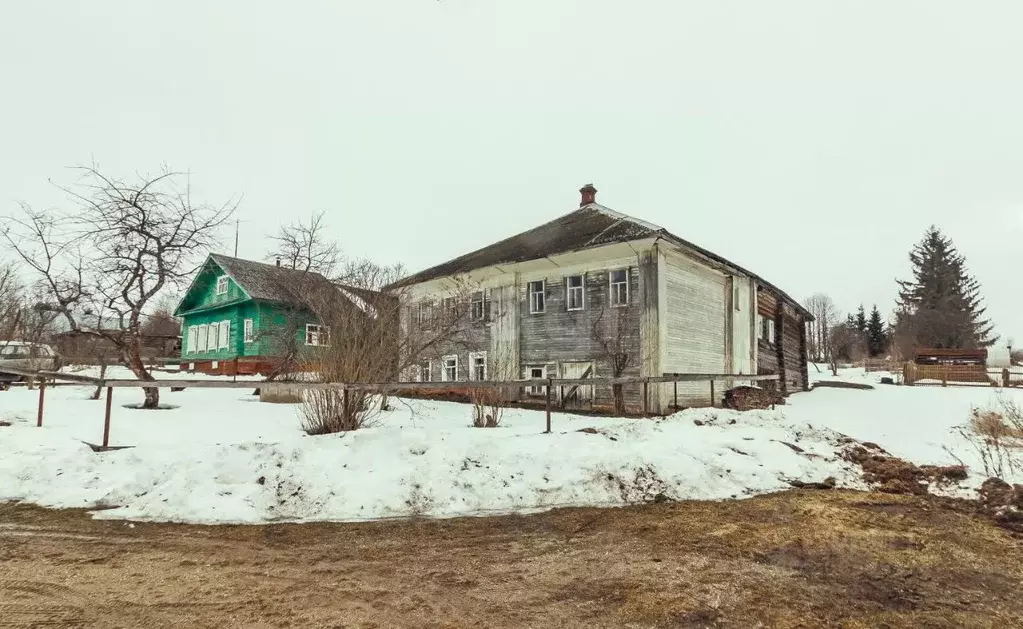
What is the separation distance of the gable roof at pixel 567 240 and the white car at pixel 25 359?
1357cm

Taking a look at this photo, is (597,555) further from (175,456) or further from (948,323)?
(948,323)

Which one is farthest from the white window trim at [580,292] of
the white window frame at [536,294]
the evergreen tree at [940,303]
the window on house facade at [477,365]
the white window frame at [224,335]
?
the evergreen tree at [940,303]

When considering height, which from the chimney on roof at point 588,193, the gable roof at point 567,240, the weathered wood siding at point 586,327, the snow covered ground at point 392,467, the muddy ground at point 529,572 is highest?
the chimney on roof at point 588,193

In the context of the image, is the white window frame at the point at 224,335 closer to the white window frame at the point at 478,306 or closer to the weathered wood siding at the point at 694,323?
the white window frame at the point at 478,306

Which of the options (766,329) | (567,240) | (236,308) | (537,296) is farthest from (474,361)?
(236,308)

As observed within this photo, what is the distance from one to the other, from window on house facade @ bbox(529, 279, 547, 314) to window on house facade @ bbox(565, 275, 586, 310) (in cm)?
104

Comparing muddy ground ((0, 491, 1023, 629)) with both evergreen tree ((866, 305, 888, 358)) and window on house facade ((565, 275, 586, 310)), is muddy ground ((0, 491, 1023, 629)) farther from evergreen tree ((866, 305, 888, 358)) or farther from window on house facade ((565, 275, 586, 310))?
evergreen tree ((866, 305, 888, 358))

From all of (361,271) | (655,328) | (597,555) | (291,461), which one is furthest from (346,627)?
(361,271)

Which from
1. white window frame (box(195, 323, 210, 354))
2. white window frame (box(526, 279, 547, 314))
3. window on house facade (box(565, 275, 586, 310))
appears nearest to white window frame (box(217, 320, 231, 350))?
white window frame (box(195, 323, 210, 354))

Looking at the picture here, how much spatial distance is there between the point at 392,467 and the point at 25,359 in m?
22.0

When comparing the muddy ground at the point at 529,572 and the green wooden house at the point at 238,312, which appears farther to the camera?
the green wooden house at the point at 238,312

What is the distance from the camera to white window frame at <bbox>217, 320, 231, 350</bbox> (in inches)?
1236

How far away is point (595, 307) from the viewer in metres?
17.5

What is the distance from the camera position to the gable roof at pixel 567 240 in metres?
16.5
